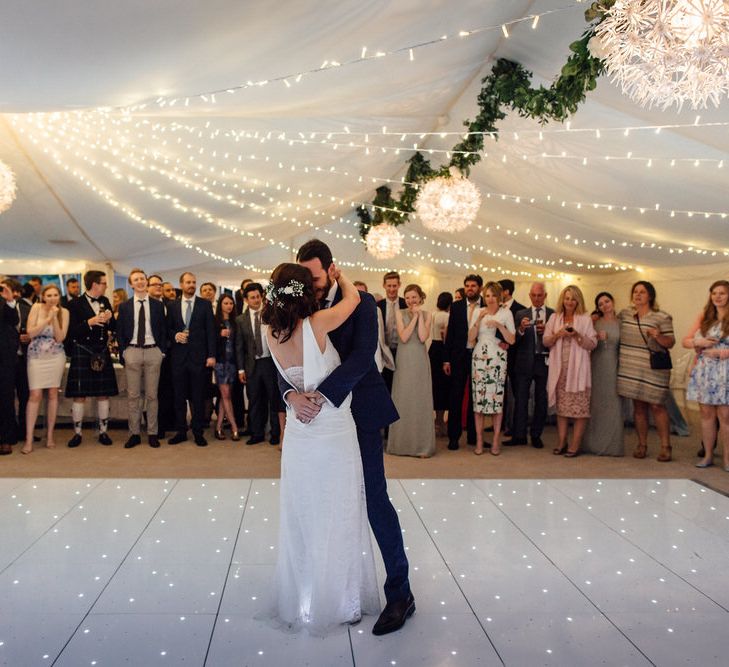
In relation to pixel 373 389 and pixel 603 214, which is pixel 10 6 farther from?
pixel 603 214

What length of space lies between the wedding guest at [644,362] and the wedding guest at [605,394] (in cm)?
7

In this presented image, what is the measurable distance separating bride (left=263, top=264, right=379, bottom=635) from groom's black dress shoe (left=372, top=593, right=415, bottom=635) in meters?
0.10

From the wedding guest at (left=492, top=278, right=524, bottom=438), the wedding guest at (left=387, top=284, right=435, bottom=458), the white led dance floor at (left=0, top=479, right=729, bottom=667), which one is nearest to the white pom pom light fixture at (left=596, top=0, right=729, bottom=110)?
the white led dance floor at (left=0, top=479, right=729, bottom=667)

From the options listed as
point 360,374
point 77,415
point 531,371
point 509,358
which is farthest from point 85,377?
point 360,374

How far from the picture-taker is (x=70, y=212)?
23.9 feet

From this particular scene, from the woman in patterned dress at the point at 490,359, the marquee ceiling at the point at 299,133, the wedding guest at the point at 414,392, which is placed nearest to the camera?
the marquee ceiling at the point at 299,133

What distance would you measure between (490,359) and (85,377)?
345cm

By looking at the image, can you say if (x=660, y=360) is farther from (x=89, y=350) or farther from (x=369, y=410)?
(x=89, y=350)

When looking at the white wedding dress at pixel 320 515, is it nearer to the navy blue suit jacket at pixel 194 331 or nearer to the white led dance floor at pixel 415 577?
the white led dance floor at pixel 415 577

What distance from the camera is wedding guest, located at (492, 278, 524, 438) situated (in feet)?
20.6

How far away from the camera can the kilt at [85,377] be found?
230 inches

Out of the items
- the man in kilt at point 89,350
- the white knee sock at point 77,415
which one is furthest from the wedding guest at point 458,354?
the white knee sock at point 77,415

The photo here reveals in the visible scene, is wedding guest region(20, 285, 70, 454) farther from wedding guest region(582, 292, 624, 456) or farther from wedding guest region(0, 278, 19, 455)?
wedding guest region(582, 292, 624, 456)

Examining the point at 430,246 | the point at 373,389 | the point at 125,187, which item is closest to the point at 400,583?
the point at 373,389
